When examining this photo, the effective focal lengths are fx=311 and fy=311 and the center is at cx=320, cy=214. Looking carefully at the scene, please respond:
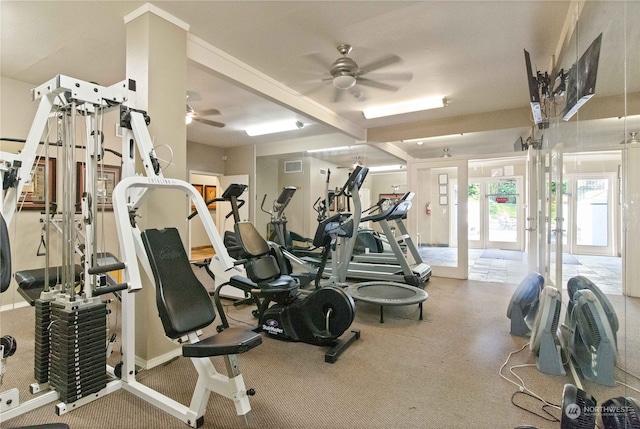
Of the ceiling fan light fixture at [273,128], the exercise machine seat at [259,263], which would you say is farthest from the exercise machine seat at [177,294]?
the ceiling fan light fixture at [273,128]

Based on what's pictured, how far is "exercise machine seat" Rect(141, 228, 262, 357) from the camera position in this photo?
1633 mm

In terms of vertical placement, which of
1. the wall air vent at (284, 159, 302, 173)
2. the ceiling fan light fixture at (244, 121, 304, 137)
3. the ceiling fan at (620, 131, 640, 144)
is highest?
the ceiling fan light fixture at (244, 121, 304, 137)

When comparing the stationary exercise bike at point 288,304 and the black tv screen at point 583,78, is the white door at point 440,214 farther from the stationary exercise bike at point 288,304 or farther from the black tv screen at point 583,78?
the stationary exercise bike at point 288,304

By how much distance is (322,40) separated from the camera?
2.81m

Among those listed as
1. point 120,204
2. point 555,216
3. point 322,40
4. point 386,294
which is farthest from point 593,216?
point 120,204

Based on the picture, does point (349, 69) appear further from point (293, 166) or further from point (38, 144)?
point (293, 166)

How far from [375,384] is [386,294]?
4.88 ft

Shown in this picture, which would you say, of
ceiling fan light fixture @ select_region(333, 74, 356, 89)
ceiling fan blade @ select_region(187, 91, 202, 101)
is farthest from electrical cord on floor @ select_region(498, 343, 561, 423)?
ceiling fan blade @ select_region(187, 91, 202, 101)

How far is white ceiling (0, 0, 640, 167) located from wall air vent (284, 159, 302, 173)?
135 inches

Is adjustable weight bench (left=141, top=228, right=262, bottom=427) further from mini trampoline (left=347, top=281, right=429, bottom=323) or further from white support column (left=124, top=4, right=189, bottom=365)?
mini trampoline (left=347, top=281, right=429, bottom=323)

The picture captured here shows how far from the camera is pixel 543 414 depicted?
1.81m

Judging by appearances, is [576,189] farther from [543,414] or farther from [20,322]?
[20,322]

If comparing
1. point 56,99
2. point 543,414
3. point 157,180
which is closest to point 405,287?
point 543,414

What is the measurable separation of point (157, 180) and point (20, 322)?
2.88m
